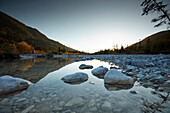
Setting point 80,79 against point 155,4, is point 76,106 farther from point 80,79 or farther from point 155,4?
point 155,4

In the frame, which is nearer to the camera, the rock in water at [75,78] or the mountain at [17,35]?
the rock in water at [75,78]

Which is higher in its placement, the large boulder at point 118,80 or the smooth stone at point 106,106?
the large boulder at point 118,80

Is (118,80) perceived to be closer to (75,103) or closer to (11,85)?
(75,103)

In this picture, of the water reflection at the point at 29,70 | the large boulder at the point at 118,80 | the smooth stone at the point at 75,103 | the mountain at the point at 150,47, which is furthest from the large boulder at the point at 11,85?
the mountain at the point at 150,47

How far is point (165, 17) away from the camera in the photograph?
669 cm

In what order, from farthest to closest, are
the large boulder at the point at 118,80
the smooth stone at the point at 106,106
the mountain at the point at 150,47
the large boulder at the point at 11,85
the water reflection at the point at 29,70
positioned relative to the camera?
the mountain at the point at 150,47 < the water reflection at the point at 29,70 < the large boulder at the point at 118,80 < the large boulder at the point at 11,85 < the smooth stone at the point at 106,106

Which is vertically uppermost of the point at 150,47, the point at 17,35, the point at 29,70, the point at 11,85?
the point at 17,35

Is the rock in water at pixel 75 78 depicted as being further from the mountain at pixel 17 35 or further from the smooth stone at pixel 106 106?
the mountain at pixel 17 35

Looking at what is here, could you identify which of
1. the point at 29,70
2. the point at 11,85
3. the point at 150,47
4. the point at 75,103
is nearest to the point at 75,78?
the point at 75,103

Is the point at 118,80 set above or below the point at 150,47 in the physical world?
below

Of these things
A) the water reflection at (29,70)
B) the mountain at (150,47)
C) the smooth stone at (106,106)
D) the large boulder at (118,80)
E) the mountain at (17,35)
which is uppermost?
the mountain at (17,35)

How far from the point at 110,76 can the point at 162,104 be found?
4.06 ft

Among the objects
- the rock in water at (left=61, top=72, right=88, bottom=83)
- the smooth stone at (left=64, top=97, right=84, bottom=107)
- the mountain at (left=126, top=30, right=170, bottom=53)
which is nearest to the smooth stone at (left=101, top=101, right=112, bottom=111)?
the smooth stone at (left=64, top=97, right=84, bottom=107)

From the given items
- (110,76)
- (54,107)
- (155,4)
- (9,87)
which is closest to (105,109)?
(54,107)
